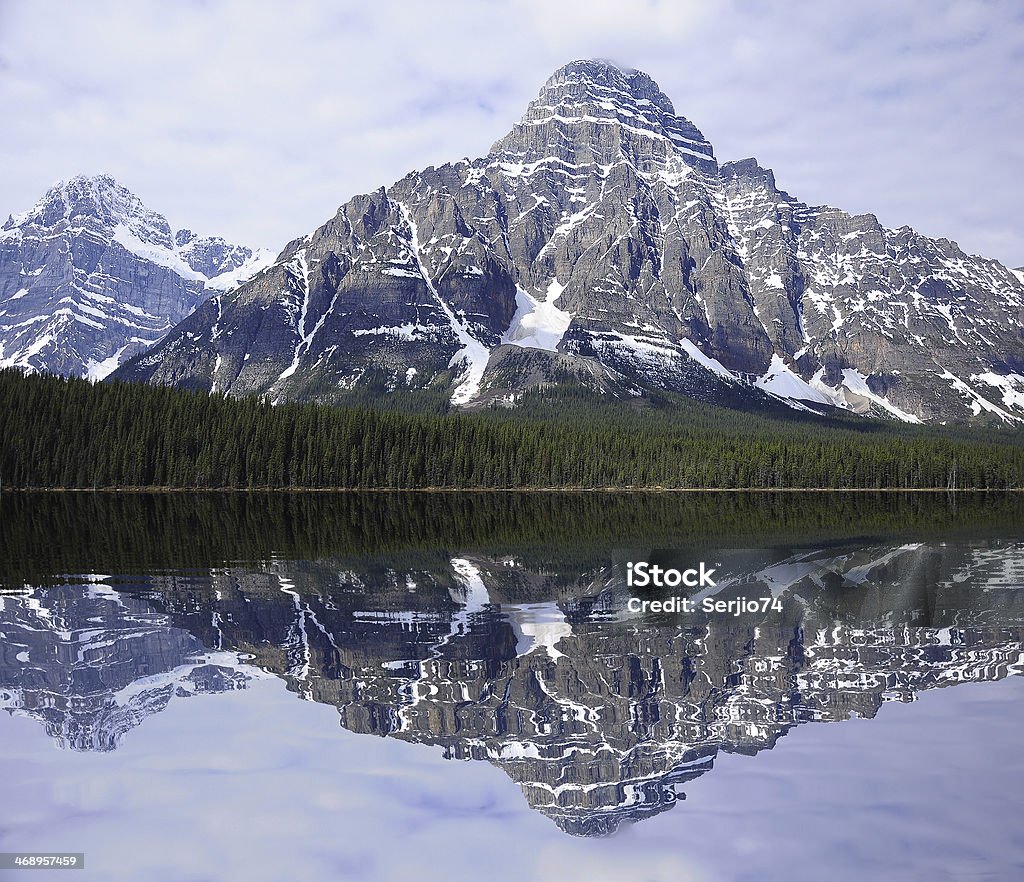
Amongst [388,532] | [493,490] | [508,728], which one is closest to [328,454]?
[493,490]

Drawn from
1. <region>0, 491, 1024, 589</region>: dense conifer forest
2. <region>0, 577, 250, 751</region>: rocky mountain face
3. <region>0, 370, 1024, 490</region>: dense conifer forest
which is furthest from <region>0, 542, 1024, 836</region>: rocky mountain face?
<region>0, 370, 1024, 490</region>: dense conifer forest

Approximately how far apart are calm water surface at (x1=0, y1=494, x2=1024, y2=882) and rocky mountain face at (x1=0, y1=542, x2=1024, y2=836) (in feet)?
0.34

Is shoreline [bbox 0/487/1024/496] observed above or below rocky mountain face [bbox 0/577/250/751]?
above

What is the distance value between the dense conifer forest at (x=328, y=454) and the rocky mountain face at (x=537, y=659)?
111m

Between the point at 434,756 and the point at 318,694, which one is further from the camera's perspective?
the point at 318,694

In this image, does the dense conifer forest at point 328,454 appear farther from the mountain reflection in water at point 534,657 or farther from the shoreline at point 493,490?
the mountain reflection in water at point 534,657

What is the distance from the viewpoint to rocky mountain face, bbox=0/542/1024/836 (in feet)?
57.1

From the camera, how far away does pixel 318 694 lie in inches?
812

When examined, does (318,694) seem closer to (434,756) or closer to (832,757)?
(434,756)

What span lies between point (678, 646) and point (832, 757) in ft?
26.4

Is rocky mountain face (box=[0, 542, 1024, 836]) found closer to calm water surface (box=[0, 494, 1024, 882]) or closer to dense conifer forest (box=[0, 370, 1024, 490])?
calm water surface (box=[0, 494, 1024, 882])

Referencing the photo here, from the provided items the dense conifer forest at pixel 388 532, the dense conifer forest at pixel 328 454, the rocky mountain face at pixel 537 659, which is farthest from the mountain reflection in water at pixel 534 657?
the dense conifer forest at pixel 328 454

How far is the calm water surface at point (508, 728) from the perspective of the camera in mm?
13320

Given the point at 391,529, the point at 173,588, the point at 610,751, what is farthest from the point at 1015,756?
the point at 391,529
